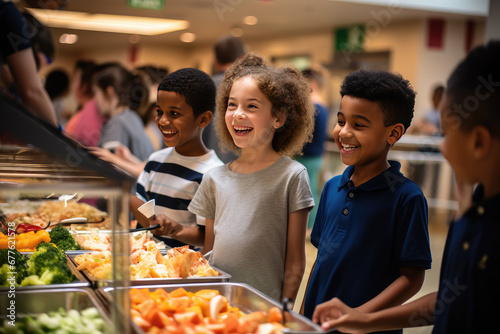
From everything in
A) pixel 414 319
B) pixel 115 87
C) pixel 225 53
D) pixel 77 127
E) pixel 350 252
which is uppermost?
pixel 225 53

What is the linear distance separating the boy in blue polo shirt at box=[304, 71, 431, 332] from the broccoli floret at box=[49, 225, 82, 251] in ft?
2.83

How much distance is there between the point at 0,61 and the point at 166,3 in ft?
26.2

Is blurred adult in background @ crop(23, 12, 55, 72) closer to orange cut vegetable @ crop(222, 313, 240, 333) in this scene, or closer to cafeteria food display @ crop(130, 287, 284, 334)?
cafeteria food display @ crop(130, 287, 284, 334)

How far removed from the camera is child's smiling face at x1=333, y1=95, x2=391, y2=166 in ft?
4.87

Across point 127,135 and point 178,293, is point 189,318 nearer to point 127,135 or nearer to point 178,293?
point 178,293

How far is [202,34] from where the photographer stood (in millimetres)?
13703

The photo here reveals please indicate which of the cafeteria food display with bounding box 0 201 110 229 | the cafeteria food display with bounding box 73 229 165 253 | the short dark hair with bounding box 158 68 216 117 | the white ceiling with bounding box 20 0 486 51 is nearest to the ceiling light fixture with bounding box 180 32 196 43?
the white ceiling with bounding box 20 0 486 51

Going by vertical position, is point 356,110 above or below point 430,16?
below

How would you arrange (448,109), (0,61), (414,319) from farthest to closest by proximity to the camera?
(0,61), (414,319), (448,109)

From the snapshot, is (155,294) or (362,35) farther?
(362,35)

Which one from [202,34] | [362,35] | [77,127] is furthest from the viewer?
[202,34]

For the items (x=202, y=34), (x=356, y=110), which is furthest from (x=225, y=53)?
(x=202, y=34)

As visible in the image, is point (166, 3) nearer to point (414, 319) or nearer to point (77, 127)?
point (77, 127)

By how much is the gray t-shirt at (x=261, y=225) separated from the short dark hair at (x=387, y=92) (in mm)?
338
